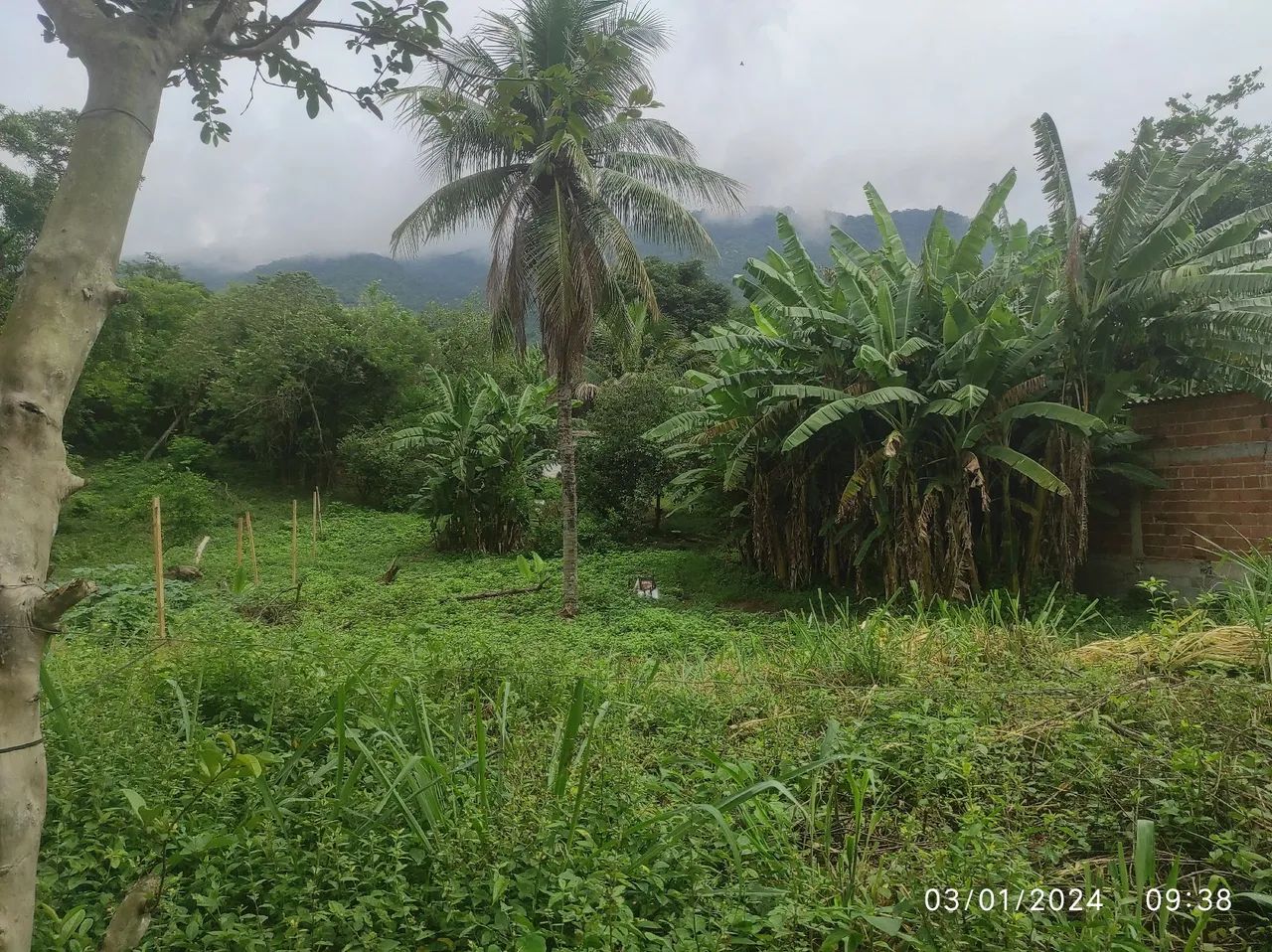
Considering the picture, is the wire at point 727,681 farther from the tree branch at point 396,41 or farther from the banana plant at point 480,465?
the banana plant at point 480,465

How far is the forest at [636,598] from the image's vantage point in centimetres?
179

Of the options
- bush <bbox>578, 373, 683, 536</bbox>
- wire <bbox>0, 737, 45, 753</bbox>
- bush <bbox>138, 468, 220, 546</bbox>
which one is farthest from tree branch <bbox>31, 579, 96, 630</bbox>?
bush <bbox>138, 468, 220, 546</bbox>

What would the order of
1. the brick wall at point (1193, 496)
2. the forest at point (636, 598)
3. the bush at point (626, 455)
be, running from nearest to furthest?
the forest at point (636, 598)
the brick wall at point (1193, 496)
the bush at point (626, 455)

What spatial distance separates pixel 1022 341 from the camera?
7.66 meters

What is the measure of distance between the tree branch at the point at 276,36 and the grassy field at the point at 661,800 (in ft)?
6.19

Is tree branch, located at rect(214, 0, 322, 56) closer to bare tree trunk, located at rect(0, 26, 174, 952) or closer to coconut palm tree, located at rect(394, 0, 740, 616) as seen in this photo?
bare tree trunk, located at rect(0, 26, 174, 952)

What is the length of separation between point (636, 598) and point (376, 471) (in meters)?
11.4

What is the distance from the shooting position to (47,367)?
50.1 inches

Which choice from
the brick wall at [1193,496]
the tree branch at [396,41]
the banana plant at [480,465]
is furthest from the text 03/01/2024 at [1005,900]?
the banana plant at [480,465]

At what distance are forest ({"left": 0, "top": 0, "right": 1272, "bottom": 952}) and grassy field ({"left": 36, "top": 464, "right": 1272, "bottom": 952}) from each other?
0.02m

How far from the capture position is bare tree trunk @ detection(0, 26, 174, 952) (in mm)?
1156

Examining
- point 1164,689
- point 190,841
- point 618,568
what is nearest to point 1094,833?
point 1164,689

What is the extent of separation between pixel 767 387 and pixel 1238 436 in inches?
197

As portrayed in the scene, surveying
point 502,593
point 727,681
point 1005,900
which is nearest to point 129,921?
point 1005,900
